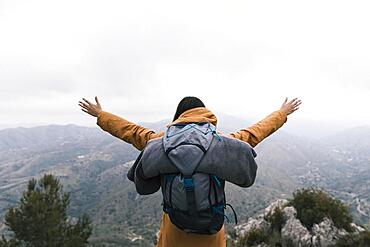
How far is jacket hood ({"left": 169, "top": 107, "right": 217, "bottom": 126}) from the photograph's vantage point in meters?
2.72

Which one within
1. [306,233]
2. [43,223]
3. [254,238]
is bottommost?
[43,223]

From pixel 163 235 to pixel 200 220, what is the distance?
2.27ft

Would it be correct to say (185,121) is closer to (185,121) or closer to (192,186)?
(185,121)

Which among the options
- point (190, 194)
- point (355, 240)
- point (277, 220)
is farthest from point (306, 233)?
point (190, 194)

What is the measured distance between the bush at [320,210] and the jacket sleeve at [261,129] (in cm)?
1407

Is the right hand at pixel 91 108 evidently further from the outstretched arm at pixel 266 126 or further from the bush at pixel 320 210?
the bush at pixel 320 210

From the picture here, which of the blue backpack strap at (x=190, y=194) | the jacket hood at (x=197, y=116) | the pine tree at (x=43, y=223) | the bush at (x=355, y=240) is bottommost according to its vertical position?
the pine tree at (x=43, y=223)

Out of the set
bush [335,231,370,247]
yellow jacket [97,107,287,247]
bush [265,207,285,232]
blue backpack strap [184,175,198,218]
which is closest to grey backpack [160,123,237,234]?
blue backpack strap [184,175,198,218]

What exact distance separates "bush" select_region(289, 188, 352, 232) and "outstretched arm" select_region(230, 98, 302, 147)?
13.8 m

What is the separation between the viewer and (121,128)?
3.35 m

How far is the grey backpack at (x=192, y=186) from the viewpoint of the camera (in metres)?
2.46

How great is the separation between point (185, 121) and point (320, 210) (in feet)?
50.5

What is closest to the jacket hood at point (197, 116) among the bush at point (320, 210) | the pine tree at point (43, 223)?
the bush at point (320, 210)

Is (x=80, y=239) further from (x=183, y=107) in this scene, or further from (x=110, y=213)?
(x=110, y=213)
